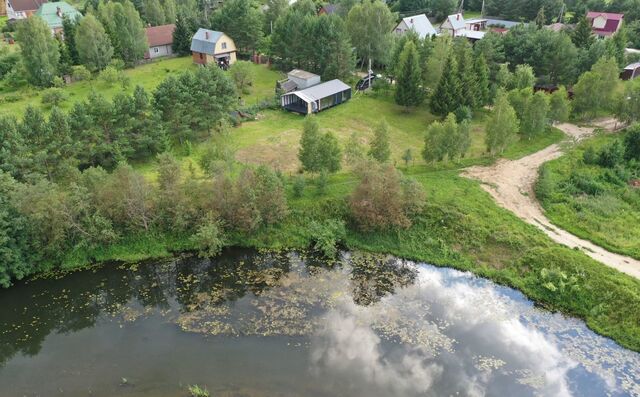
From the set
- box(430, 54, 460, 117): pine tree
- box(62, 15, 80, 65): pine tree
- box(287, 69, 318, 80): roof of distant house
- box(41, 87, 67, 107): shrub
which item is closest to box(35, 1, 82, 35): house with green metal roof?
box(62, 15, 80, 65): pine tree

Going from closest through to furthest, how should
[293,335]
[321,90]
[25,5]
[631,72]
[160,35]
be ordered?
[293,335] → [321,90] → [631,72] → [160,35] → [25,5]

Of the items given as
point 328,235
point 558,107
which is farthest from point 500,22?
point 328,235

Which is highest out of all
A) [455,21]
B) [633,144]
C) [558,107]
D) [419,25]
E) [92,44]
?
[455,21]

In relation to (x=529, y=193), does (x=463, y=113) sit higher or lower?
higher

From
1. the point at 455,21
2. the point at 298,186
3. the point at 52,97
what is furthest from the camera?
the point at 455,21

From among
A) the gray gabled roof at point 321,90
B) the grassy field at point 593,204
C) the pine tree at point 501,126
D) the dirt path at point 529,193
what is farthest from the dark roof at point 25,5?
the grassy field at point 593,204

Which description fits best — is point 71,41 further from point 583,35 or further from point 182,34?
point 583,35
